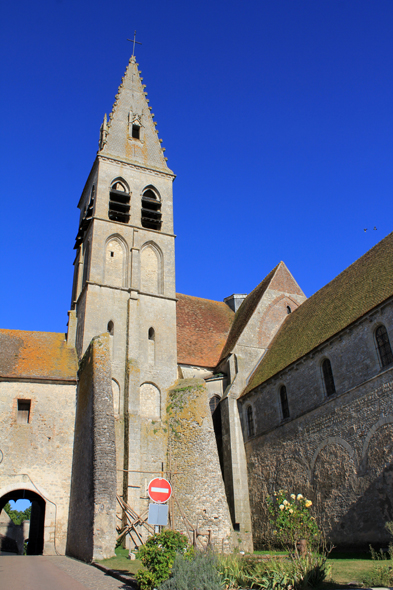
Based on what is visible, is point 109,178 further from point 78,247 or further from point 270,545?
point 270,545

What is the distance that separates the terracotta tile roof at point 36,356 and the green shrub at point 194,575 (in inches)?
498

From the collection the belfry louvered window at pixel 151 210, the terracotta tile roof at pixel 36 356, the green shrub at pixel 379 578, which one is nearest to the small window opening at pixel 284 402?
the terracotta tile roof at pixel 36 356

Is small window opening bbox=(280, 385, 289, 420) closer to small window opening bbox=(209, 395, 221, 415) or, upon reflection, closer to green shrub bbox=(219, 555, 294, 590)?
small window opening bbox=(209, 395, 221, 415)

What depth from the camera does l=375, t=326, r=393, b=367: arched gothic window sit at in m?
14.7

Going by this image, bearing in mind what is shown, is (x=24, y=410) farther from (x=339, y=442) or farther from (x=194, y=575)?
(x=194, y=575)

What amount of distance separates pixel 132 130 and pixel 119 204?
7185 mm

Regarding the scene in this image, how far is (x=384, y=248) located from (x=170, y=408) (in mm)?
11730

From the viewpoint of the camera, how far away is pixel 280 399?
20.1 meters

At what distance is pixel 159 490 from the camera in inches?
335

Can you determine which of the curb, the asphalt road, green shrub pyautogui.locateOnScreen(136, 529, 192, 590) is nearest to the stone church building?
the asphalt road

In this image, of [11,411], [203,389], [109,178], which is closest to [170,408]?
[203,389]

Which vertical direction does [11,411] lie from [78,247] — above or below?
below

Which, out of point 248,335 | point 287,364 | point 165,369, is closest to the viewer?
point 287,364

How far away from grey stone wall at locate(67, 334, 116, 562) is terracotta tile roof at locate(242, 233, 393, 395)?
7.82m
